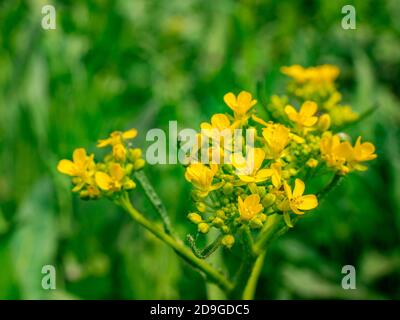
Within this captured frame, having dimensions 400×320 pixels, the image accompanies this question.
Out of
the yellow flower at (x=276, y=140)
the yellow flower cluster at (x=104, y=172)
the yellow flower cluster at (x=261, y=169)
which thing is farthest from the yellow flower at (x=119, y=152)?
the yellow flower at (x=276, y=140)

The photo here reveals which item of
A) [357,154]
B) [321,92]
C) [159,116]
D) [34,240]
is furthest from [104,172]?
[159,116]

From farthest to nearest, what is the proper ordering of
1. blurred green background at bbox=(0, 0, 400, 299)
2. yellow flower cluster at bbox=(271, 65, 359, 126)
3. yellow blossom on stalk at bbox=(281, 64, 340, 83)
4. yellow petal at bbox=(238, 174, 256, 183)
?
1. blurred green background at bbox=(0, 0, 400, 299)
2. yellow blossom on stalk at bbox=(281, 64, 340, 83)
3. yellow flower cluster at bbox=(271, 65, 359, 126)
4. yellow petal at bbox=(238, 174, 256, 183)

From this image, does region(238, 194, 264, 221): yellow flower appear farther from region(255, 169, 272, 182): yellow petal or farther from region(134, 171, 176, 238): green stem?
region(134, 171, 176, 238): green stem

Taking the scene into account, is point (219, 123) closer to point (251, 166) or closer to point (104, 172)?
point (251, 166)

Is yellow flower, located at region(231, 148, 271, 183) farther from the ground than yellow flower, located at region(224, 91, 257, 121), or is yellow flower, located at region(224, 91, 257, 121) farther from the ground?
yellow flower, located at region(224, 91, 257, 121)

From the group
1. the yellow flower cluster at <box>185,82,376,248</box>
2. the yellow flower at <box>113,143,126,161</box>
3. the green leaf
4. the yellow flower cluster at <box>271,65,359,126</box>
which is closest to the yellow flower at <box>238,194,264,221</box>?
the yellow flower cluster at <box>185,82,376,248</box>

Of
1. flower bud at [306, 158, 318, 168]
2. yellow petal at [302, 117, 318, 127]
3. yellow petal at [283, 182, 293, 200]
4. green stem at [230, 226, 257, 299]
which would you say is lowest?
green stem at [230, 226, 257, 299]

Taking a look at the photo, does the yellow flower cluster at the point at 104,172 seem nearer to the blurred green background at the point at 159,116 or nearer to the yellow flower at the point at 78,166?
the yellow flower at the point at 78,166
